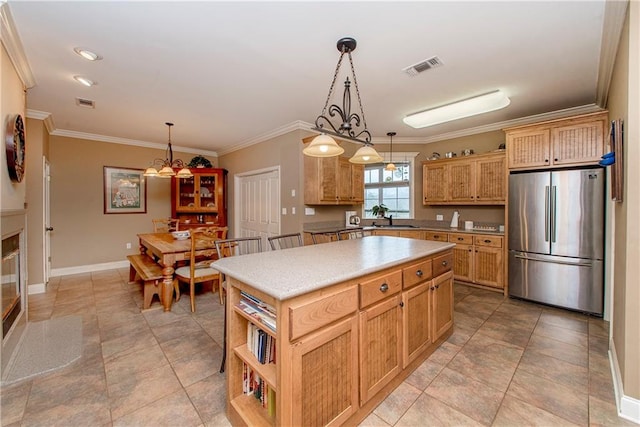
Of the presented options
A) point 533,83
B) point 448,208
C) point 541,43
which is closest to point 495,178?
point 448,208

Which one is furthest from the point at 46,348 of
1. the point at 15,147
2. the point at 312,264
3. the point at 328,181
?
the point at 328,181

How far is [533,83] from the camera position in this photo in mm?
2936

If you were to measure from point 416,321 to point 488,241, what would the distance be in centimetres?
258

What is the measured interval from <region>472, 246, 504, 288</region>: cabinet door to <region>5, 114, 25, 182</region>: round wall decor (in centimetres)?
540

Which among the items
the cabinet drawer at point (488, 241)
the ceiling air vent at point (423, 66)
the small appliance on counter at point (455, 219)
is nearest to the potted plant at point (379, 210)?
the small appliance on counter at point (455, 219)

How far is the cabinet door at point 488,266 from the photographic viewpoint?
12.6ft

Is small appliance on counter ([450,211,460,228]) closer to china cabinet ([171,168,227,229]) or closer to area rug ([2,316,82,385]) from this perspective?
china cabinet ([171,168,227,229])

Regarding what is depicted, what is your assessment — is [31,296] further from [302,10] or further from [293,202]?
[302,10]

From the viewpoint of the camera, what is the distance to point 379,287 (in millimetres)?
1689

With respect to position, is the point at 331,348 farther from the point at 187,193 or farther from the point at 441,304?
the point at 187,193

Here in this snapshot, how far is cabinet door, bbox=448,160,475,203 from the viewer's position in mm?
4344

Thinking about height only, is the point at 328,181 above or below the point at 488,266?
above

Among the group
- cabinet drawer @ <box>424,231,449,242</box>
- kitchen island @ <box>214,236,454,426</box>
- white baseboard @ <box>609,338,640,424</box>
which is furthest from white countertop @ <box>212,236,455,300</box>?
cabinet drawer @ <box>424,231,449,242</box>

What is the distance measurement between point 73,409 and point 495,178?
5142 mm
